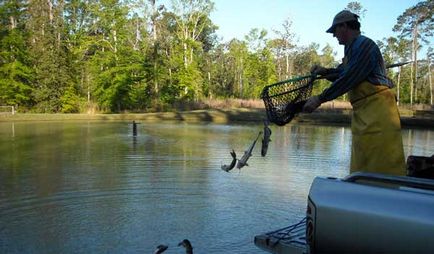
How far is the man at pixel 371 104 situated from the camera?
9.96ft

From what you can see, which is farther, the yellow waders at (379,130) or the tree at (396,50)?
the tree at (396,50)

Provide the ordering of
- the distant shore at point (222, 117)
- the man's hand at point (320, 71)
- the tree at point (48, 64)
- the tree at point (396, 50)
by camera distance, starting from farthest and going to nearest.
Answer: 1. the tree at point (396, 50)
2. the tree at point (48, 64)
3. the distant shore at point (222, 117)
4. the man's hand at point (320, 71)

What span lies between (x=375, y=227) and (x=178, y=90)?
1858 inches

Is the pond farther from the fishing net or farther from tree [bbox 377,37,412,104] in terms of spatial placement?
tree [bbox 377,37,412,104]

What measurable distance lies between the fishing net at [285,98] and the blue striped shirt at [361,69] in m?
0.64

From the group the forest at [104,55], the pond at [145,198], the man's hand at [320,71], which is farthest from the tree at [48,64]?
the man's hand at [320,71]

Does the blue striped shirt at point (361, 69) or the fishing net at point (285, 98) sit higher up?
the blue striped shirt at point (361, 69)

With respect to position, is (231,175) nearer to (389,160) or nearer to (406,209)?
(389,160)

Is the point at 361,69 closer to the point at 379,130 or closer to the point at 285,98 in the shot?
the point at 379,130

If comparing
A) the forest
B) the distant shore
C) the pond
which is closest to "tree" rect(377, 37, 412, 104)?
the forest

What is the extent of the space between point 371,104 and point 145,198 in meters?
5.47

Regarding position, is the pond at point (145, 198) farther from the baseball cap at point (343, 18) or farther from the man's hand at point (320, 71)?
the baseball cap at point (343, 18)

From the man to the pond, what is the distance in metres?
2.64

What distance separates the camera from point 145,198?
800 cm
